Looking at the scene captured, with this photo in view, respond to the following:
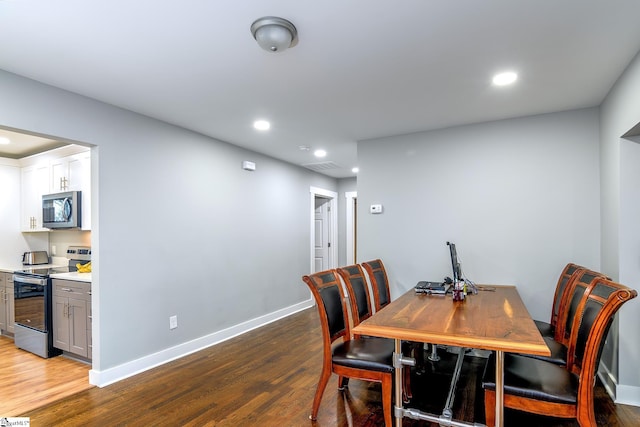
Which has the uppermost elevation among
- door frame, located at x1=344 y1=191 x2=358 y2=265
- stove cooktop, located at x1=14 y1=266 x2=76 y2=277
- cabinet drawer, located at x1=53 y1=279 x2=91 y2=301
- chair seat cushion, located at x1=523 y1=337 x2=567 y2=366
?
door frame, located at x1=344 y1=191 x2=358 y2=265

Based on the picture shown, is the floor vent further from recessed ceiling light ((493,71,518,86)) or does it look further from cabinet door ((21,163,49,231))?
cabinet door ((21,163,49,231))

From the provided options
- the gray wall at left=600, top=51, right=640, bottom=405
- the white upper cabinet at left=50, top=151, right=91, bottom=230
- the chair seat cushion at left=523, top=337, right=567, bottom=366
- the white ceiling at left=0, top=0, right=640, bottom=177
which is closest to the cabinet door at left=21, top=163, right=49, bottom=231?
the white upper cabinet at left=50, top=151, right=91, bottom=230

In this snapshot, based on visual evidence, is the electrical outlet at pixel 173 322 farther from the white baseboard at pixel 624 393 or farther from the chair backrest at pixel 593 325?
the white baseboard at pixel 624 393

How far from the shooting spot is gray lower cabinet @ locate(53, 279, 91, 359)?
131 inches

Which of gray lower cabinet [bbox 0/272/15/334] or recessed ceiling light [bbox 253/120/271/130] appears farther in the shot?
gray lower cabinet [bbox 0/272/15/334]

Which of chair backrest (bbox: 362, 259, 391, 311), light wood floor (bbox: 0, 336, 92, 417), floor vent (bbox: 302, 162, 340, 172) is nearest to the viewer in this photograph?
Result: light wood floor (bbox: 0, 336, 92, 417)

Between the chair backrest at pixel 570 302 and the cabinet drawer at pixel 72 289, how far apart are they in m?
4.02

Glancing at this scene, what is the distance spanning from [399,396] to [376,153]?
280 centimetres

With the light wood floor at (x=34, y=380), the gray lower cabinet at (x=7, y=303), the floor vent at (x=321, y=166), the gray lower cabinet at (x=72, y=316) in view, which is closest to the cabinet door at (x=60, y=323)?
the gray lower cabinet at (x=72, y=316)

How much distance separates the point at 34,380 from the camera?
3061mm

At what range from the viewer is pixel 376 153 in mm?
4176

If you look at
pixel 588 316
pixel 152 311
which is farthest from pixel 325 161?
pixel 588 316

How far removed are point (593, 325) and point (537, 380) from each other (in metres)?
0.44

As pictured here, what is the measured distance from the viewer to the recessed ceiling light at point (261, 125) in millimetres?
3510
